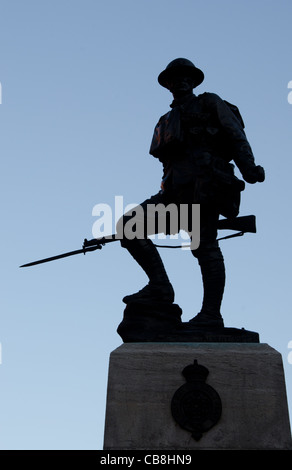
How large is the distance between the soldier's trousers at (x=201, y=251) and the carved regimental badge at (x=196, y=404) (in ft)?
3.07

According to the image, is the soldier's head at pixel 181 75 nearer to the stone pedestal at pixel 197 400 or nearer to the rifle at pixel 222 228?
the rifle at pixel 222 228

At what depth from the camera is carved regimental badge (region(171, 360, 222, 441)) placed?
4.95m

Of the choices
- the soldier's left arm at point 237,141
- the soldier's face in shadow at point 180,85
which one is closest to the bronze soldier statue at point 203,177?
the soldier's left arm at point 237,141

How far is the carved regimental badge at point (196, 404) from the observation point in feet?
16.3

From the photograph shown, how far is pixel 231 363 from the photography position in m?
5.22

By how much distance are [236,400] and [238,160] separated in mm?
2623

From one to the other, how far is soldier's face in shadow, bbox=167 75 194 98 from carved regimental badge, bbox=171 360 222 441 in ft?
10.9

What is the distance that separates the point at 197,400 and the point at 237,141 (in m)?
2.84

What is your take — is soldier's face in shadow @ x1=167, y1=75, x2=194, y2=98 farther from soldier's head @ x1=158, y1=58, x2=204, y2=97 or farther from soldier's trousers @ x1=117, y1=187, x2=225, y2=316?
soldier's trousers @ x1=117, y1=187, x2=225, y2=316

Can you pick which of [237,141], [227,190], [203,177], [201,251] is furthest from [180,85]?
[201,251]

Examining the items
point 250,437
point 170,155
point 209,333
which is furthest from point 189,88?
point 250,437

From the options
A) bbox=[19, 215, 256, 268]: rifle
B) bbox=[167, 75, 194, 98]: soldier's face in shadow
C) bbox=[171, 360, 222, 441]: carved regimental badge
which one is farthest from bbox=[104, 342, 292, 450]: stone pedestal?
bbox=[167, 75, 194, 98]: soldier's face in shadow

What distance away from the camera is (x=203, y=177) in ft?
20.3

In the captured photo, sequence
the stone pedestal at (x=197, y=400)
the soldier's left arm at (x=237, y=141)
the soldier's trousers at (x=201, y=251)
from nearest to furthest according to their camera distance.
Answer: the stone pedestal at (x=197, y=400)
the soldier's trousers at (x=201, y=251)
the soldier's left arm at (x=237, y=141)
